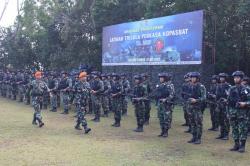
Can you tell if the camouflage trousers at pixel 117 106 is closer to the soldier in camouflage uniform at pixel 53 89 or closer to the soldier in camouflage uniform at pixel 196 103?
the soldier in camouflage uniform at pixel 196 103

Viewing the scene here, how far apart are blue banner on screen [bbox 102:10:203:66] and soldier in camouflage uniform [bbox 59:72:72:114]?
5222 mm

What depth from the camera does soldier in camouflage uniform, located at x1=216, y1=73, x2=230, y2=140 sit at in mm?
12390

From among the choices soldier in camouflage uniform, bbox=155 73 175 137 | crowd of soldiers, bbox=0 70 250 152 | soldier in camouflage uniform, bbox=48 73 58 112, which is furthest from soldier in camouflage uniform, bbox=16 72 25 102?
soldier in camouflage uniform, bbox=155 73 175 137

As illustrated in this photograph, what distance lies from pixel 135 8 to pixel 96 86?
15.4 m

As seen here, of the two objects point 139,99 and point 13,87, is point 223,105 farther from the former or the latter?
point 13,87

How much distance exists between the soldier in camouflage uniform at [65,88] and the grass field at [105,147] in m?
3.00

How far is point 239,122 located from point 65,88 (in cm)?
1000

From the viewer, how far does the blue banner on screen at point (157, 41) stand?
2009 cm

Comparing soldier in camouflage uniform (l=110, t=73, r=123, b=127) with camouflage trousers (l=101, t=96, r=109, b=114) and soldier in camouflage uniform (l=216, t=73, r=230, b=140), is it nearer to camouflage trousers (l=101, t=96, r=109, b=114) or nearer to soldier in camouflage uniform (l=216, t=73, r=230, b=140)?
camouflage trousers (l=101, t=96, r=109, b=114)

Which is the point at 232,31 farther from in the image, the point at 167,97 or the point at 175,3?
the point at 167,97

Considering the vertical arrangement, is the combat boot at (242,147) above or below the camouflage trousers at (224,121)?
below

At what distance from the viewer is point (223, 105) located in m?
12.6

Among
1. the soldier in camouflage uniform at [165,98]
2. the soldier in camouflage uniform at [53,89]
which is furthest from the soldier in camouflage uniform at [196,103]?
the soldier in camouflage uniform at [53,89]

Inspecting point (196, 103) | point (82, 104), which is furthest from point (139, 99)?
point (196, 103)
